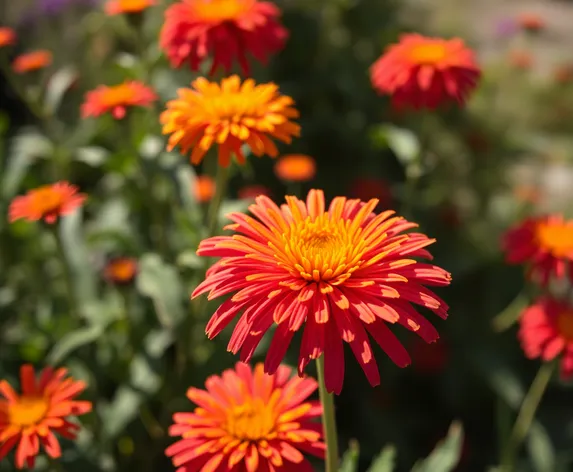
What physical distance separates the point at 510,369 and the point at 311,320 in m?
1.43

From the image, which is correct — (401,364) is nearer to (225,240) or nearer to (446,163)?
(225,240)

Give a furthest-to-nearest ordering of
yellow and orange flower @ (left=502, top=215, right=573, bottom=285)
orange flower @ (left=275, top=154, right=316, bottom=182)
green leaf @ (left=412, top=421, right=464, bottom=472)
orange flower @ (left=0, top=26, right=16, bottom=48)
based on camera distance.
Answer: orange flower @ (left=275, top=154, right=316, bottom=182) → orange flower @ (left=0, top=26, right=16, bottom=48) → yellow and orange flower @ (left=502, top=215, right=573, bottom=285) → green leaf @ (left=412, top=421, right=464, bottom=472)

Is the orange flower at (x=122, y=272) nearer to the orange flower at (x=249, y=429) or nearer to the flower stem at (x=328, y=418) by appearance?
the orange flower at (x=249, y=429)

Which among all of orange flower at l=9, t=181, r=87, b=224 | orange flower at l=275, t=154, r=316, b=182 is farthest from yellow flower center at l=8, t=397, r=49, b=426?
orange flower at l=275, t=154, r=316, b=182

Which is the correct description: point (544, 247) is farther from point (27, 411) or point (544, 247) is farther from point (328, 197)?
point (27, 411)

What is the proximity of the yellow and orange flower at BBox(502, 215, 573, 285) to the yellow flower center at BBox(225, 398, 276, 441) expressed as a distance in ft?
2.55

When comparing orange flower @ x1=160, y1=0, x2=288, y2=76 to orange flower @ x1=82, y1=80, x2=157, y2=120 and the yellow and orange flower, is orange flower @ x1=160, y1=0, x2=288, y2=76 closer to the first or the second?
orange flower @ x1=82, y1=80, x2=157, y2=120

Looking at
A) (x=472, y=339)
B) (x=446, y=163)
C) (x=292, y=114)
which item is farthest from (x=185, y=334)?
(x=446, y=163)

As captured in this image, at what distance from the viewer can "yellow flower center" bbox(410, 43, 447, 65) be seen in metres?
1.41

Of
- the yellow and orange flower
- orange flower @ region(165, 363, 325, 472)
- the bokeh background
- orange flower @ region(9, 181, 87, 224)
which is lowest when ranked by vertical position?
the bokeh background

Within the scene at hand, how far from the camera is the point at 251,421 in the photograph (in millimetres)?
818

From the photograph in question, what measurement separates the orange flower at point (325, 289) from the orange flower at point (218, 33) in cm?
58

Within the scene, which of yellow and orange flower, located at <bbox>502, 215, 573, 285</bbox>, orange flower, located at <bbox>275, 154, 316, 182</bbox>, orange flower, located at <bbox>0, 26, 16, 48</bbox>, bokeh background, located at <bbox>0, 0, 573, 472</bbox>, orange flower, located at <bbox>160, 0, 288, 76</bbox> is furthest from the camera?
orange flower, located at <bbox>275, 154, 316, 182</bbox>

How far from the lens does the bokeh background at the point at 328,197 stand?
1.45 meters
